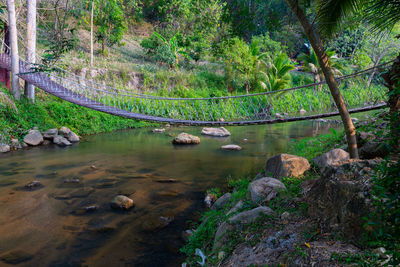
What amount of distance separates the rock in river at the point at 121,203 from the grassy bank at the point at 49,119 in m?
4.32

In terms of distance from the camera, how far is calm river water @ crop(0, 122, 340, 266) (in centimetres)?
239

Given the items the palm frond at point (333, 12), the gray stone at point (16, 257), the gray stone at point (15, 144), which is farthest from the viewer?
the gray stone at point (15, 144)

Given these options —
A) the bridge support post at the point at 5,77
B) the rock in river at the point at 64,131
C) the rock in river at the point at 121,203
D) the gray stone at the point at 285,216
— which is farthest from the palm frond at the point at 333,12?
the bridge support post at the point at 5,77

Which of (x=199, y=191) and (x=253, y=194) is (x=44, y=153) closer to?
(x=199, y=191)

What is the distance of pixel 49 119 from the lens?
7602 millimetres

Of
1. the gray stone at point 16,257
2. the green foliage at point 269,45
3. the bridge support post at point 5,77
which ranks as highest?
the green foliage at point 269,45

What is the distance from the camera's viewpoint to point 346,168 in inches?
62.9

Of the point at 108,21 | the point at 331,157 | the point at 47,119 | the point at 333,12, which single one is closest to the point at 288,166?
the point at 331,157

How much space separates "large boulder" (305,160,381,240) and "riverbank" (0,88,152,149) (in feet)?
21.7

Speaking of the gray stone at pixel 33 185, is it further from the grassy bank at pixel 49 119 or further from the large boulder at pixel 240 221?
the large boulder at pixel 240 221

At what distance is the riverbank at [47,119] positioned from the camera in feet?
21.5

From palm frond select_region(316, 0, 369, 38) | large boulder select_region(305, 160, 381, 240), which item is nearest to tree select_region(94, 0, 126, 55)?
palm frond select_region(316, 0, 369, 38)

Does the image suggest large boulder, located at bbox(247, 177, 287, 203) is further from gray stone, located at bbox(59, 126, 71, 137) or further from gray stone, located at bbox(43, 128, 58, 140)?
gray stone, located at bbox(59, 126, 71, 137)

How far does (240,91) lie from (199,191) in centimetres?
1104
